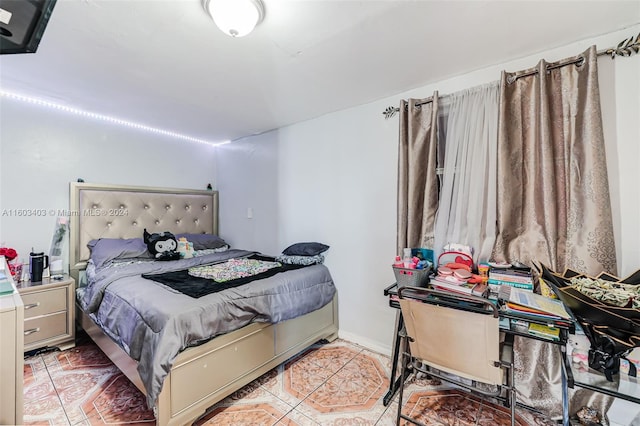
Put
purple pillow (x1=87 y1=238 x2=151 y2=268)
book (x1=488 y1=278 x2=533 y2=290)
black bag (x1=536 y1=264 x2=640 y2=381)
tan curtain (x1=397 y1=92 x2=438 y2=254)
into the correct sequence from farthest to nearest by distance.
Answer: purple pillow (x1=87 y1=238 x2=151 y2=268) → tan curtain (x1=397 y1=92 x2=438 y2=254) → book (x1=488 y1=278 x2=533 y2=290) → black bag (x1=536 y1=264 x2=640 y2=381)

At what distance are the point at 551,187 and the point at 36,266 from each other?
151 inches

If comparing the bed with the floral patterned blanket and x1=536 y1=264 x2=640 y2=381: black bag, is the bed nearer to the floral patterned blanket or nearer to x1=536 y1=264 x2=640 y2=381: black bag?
the floral patterned blanket

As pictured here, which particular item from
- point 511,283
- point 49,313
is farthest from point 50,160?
point 511,283

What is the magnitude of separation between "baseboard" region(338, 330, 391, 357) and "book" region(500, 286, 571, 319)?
1.16m

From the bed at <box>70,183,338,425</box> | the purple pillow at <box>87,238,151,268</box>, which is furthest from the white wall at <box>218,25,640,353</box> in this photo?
the purple pillow at <box>87,238,151,268</box>

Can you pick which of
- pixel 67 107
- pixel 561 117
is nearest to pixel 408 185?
pixel 561 117

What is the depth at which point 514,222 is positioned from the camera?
173 cm

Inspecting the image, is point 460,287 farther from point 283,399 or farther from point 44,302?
point 44,302

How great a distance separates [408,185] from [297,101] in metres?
1.20

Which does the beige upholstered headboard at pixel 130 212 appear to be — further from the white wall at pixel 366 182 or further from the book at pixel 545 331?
the book at pixel 545 331

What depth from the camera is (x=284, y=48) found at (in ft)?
5.27

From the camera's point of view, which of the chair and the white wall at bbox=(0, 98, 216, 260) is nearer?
the chair

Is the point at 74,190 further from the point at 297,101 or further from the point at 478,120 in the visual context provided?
the point at 478,120

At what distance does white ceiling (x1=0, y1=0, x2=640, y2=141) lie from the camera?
1.32 m
